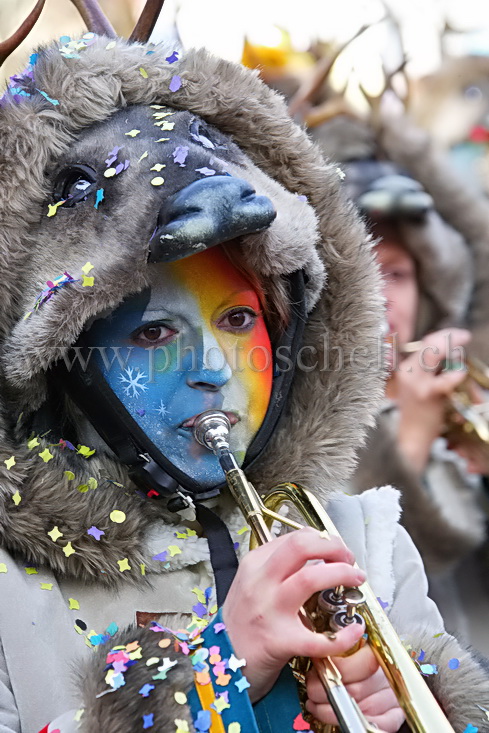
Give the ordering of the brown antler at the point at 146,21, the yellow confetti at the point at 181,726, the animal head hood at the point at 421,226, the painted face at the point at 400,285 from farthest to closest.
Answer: the animal head hood at the point at 421,226
the painted face at the point at 400,285
the brown antler at the point at 146,21
the yellow confetti at the point at 181,726

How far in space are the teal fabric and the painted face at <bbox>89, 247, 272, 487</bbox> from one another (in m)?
0.43

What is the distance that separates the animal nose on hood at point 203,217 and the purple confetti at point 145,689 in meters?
0.79

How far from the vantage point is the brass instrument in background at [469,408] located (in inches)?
142

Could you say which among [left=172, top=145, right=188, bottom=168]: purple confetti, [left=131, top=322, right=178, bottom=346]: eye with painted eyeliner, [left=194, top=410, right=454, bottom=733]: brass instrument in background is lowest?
[left=194, top=410, right=454, bottom=733]: brass instrument in background

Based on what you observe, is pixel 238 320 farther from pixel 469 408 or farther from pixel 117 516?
pixel 469 408

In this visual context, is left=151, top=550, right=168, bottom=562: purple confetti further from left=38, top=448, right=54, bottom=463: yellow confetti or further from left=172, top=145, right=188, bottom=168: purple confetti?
left=172, top=145, right=188, bottom=168: purple confetti

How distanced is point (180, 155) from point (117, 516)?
2.45 ft

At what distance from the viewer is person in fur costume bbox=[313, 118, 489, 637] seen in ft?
11.1

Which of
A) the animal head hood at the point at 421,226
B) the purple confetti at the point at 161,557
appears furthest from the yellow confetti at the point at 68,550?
the animal head hood at the point at 421,226

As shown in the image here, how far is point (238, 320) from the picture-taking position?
Answer: 6.48 feet

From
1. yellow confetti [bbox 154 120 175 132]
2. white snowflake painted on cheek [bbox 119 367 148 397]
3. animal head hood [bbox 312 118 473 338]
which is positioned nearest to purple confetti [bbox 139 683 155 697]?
white snowflake painted on cheek [bbox 119 367 148 397]

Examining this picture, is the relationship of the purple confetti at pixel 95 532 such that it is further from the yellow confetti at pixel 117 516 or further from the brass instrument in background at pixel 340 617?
the brass instrument in background at pixel 340 617

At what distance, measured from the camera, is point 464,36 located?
15.4 ft

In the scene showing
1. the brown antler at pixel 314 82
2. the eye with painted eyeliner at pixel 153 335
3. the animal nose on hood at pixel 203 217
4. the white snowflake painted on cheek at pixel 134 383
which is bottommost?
the brown antler at pixel 314 82
